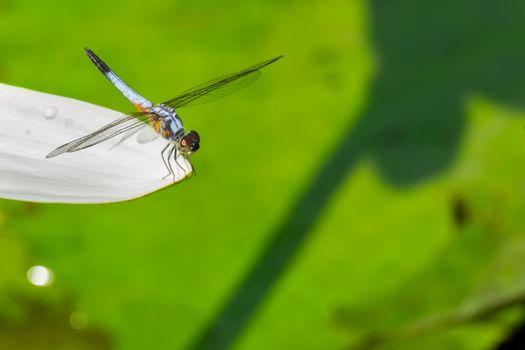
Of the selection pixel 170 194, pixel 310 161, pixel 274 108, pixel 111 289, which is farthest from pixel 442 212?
pixel 111 289

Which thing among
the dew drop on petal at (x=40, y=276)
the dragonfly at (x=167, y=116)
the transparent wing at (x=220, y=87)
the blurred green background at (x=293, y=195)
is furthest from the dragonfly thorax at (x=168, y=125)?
the dew drop on petal at (x=40, y=276)

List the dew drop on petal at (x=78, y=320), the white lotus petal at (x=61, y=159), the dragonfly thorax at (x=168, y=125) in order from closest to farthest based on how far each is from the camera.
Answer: the white lotus petal at (x=61, y=159)
the dragonfly thorax at (x=168, y=125)
the dew drop on petal at (x=78, y=320)

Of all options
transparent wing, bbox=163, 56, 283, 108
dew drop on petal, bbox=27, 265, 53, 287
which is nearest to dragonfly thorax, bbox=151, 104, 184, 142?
transparent wing, bbox=163, 56, 283, 108

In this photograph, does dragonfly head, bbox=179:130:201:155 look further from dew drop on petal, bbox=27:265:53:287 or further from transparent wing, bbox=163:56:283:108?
dew drop on petal, bbox=27:265:53:287

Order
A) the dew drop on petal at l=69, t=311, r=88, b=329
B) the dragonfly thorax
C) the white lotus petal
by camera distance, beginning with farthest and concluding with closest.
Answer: the dew drop on petal at l=69, t=311, r=88, b=329
the dragonfly thorax
the white lotus petal

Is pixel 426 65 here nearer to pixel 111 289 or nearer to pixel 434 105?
pixel 434 105

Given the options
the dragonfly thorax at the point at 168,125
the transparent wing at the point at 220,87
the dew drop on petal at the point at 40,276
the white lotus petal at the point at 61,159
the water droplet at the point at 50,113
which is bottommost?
the white lotus petal at the point at 61,159

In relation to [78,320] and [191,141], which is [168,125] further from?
[78,320]

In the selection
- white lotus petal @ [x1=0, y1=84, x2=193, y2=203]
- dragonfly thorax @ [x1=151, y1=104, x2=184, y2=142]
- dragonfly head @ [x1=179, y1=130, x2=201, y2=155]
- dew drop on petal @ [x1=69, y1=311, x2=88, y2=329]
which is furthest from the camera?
dew drop on petal @ [x1=69, y1=311, x2=88, y2=329]

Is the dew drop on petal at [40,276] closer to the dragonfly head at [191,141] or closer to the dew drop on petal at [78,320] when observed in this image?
the dew drop on petal at [78,320]
